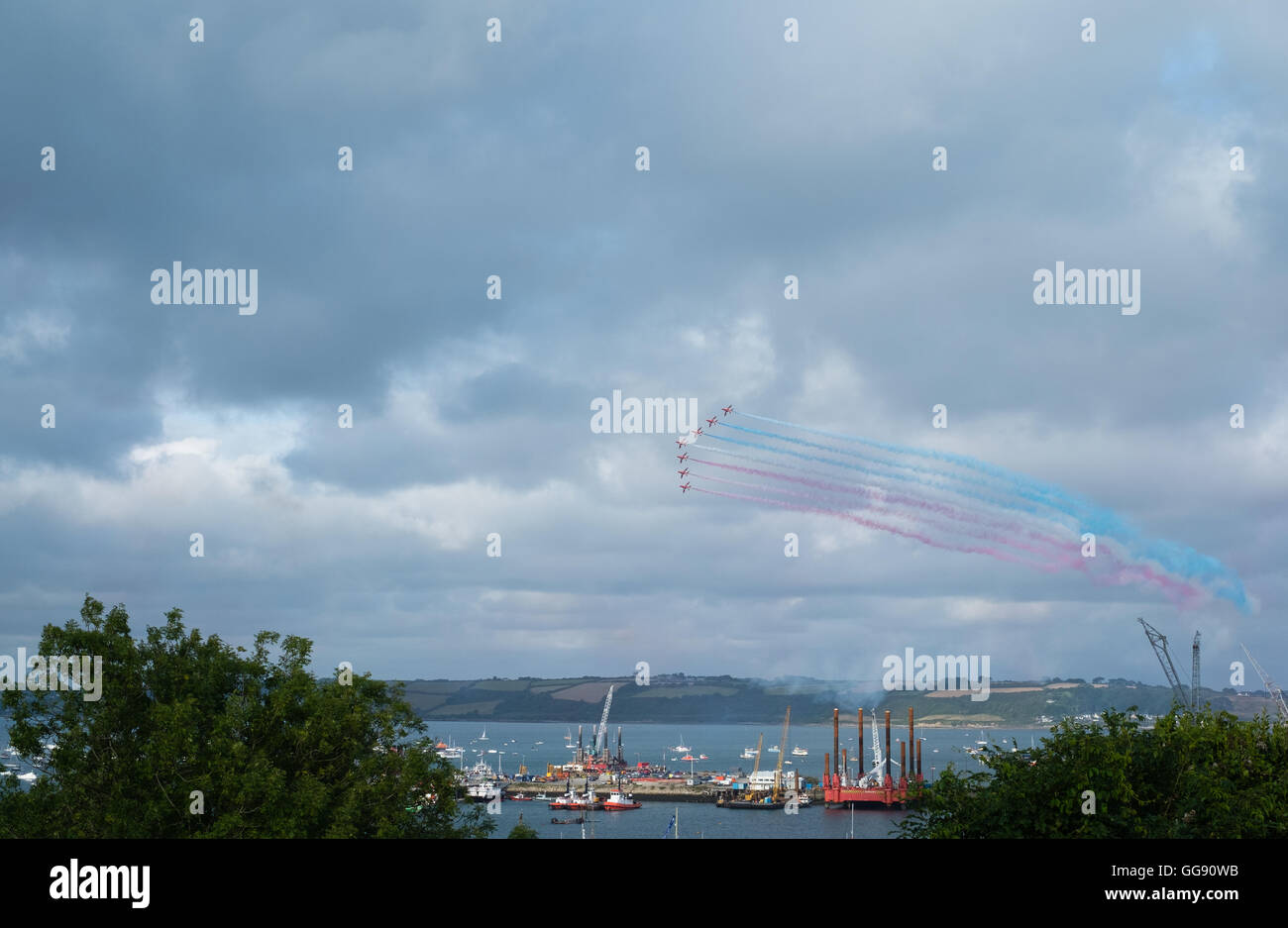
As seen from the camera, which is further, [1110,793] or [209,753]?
[209,753]

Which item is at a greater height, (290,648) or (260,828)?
(290,648)

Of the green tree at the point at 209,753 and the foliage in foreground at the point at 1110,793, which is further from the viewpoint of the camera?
the green tree at the point at 209,753
